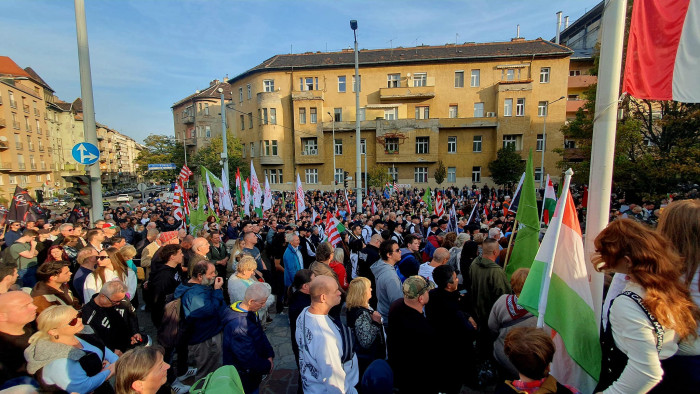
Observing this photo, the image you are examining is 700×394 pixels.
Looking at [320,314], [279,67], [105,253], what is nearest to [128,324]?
[105,253]

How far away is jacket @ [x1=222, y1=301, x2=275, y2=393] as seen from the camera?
3.15 metres

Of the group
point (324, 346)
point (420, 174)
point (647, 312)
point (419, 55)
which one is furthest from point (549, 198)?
point (419, 55)

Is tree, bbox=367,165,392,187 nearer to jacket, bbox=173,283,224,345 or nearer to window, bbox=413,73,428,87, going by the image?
window, bbox=413,73,428,87

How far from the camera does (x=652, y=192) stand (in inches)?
602

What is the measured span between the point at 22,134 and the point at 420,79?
157 feet

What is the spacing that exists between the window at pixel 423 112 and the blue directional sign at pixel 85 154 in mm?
33846

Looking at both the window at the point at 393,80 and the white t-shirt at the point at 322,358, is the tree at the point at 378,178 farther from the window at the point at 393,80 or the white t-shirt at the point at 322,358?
the white t-shirt at the point at 322,358

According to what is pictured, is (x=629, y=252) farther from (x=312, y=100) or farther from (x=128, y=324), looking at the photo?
(x=312, y=100)

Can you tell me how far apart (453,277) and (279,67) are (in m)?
38.4

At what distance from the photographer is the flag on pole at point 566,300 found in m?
2.29

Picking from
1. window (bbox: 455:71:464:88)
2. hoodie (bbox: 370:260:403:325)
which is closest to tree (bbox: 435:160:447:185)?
window (bbox: 455:71:464:88)

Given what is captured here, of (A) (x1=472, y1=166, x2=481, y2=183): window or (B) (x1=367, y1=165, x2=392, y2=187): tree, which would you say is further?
(A) (x1=472, y1=166, x2=481, y2=183): window

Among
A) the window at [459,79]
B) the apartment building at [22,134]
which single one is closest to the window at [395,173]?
the window at [459,79]

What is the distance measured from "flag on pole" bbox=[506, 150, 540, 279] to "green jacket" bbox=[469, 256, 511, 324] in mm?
701
